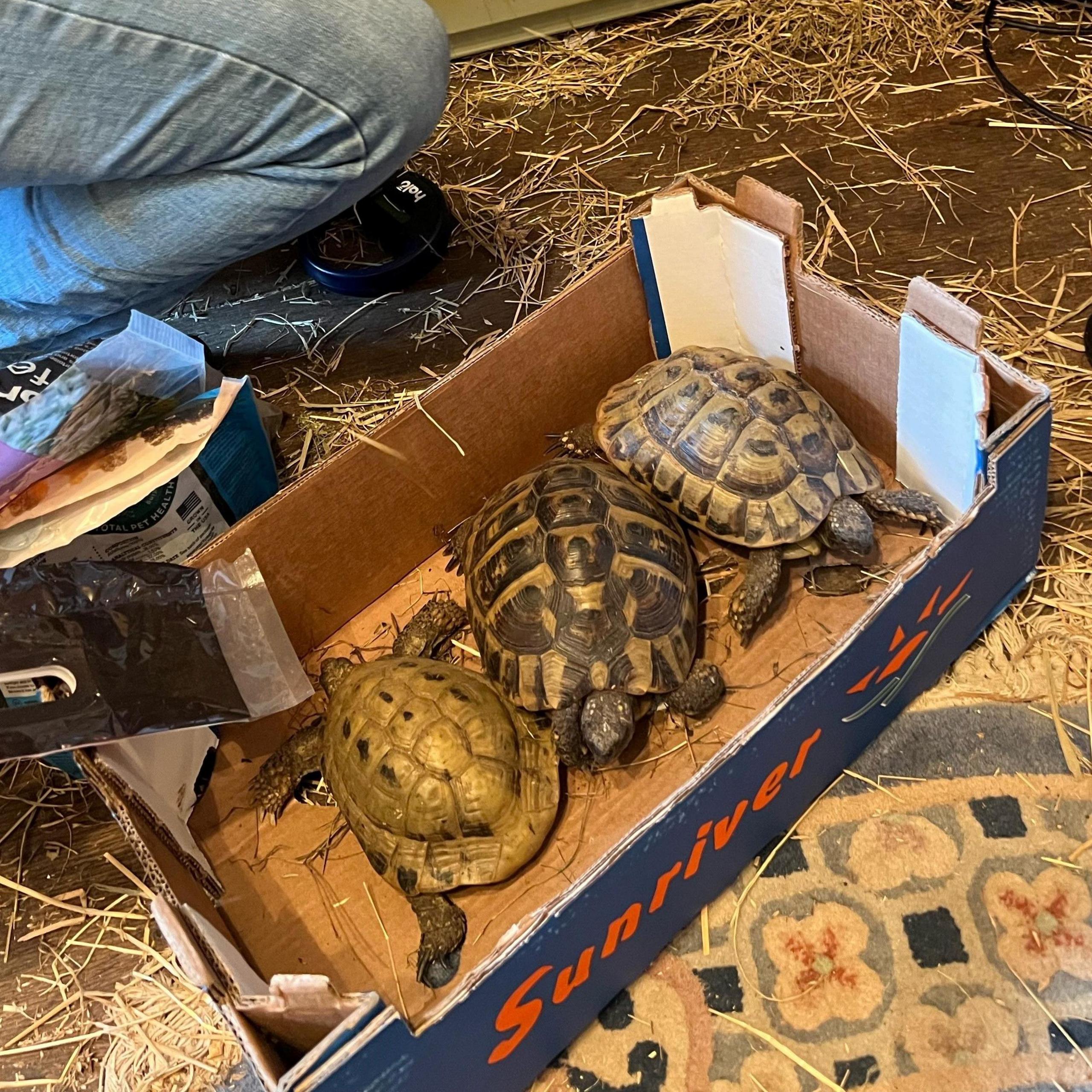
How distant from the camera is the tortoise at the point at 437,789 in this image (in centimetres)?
131

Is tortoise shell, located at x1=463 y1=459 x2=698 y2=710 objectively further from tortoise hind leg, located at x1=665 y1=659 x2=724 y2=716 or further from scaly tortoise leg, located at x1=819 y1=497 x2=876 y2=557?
scaly tortoise leg, located at x1=819 y1=497 x2=876 y2=557

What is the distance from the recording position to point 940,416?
146 centimetres

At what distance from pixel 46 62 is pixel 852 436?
1.37m

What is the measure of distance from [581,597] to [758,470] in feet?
1.24

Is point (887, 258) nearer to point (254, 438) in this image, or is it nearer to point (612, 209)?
point (612, 209)

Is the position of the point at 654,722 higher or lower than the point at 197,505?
lower

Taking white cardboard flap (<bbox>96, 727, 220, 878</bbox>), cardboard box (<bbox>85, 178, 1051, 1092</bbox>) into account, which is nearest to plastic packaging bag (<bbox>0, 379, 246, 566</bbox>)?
cardboard box (<bbox>85, 178, 1051, 1092</bbox>)

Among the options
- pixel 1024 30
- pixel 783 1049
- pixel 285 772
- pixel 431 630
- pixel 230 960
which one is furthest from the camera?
pixel 1024 30

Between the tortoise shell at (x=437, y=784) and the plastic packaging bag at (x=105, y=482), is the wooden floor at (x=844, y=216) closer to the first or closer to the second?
the plastic packaging bag at (x=105, y=482)

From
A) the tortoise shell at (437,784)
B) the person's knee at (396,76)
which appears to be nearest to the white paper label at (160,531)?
the tortoise shell at (437,784)

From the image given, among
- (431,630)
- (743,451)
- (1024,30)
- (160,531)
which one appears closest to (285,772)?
(431,630)

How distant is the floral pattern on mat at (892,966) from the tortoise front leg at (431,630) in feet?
2.02

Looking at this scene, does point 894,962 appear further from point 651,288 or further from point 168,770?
point 651,288

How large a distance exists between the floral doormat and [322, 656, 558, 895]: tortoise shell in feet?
0.91
